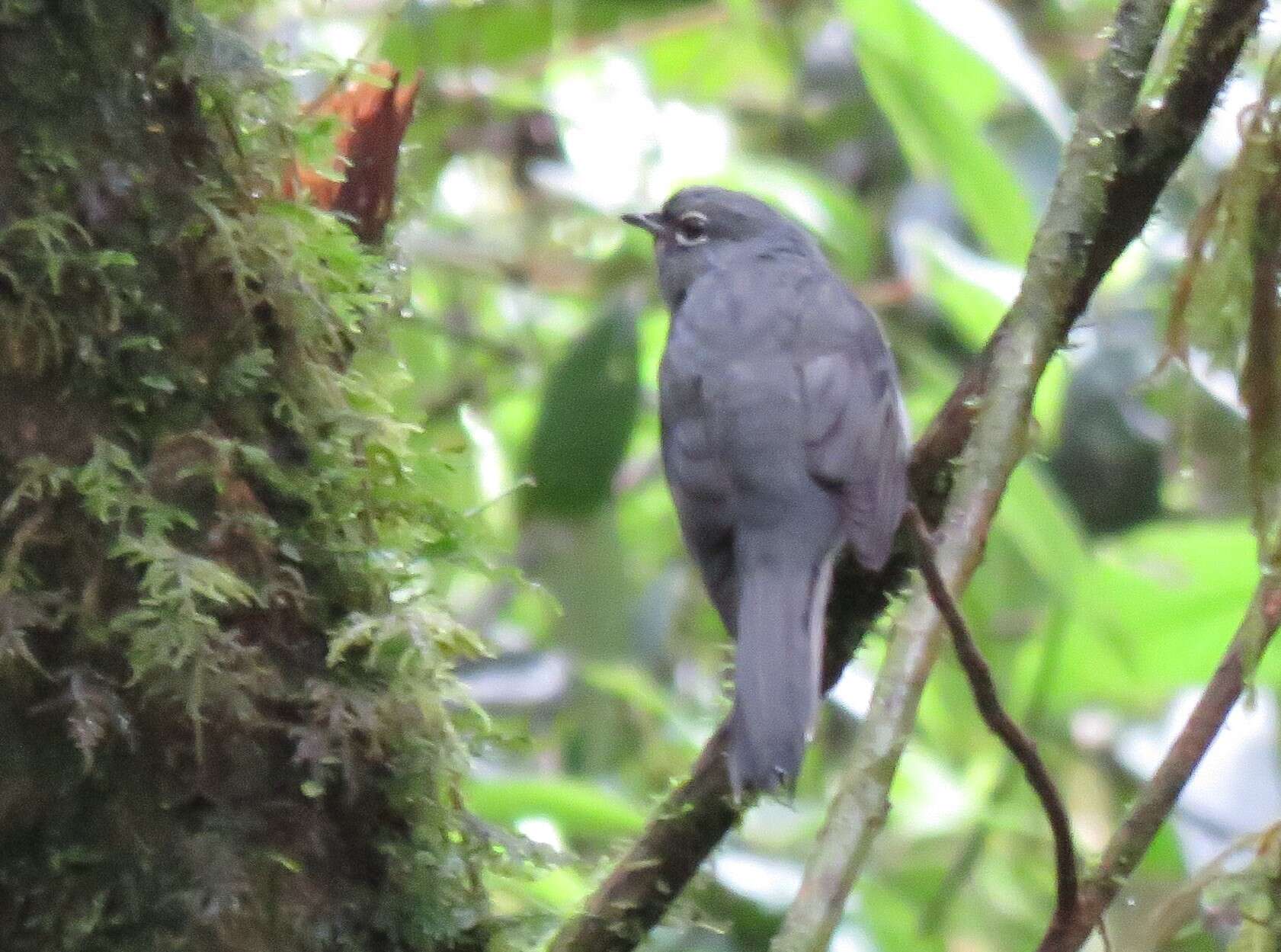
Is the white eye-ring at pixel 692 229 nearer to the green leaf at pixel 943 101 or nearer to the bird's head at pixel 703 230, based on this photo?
the bird's head at pixel 703 230

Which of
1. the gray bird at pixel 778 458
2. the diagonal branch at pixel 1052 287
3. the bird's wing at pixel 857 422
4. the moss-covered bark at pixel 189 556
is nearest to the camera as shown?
the moss-covered bark at pixel 189 556

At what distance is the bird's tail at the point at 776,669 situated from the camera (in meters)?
1.72

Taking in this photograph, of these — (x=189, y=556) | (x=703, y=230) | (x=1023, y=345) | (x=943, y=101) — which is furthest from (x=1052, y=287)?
(x=703, y=230)

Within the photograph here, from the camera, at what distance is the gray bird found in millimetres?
1966

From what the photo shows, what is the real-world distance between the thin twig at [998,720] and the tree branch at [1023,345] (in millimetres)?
135

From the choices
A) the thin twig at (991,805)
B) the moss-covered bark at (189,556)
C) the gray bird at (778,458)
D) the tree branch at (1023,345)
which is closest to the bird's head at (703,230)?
the gray bird at (778,458)

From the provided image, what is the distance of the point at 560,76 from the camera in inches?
202

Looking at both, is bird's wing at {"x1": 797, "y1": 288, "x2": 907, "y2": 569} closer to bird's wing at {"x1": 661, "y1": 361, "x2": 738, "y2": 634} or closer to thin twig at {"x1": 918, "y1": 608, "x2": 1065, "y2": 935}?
bird's wing at {"x1": 661, "y1": 361, "x2": 738, "y2": 634}

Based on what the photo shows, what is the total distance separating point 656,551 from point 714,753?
3682mm

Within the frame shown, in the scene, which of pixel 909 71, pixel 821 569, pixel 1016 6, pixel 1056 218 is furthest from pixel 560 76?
pixel 1056 218

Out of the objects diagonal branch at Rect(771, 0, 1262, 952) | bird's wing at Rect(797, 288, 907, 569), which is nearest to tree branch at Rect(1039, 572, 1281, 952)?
diagonal branch at Rect(771, 0, 1262, 952)

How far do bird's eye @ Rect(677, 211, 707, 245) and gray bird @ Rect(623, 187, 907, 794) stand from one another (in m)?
0.21

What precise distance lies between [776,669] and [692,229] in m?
1.64

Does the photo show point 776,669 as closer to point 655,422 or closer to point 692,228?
point 692,228
